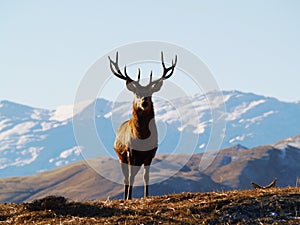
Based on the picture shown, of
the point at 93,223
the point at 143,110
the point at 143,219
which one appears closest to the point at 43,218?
the point at 93,223

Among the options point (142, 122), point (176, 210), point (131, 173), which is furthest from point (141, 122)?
point (176, 210)

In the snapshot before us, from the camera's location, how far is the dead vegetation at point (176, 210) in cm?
1938

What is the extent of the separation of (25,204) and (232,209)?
8.34m

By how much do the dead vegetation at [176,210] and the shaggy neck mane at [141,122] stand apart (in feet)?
17.5

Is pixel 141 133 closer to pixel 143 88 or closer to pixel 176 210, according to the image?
pixel 143 88

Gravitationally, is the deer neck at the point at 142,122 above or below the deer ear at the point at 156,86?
below

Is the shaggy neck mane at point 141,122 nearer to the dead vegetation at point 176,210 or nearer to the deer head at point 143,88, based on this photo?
the deer head at point 143,88

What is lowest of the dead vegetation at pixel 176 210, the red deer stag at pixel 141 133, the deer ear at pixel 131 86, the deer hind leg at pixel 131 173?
the dead vegetation at pixel 176 210

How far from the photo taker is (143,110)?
28562 millimetres

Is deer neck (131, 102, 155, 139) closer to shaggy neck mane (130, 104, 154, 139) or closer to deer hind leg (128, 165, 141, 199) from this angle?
shaggy neck mane (130, 104, 154, 139)

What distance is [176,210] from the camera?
2069 centimetres

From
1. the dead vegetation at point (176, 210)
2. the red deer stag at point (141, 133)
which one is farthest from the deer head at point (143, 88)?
the dead vegetation at point (176, 210)

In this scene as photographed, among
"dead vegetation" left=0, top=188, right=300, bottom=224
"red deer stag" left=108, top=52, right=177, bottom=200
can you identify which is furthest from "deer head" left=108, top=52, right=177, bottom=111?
"dead vegetation" left=0, top=188, right=300, bottom=224

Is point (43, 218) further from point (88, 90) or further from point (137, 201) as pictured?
point (88, 90)
